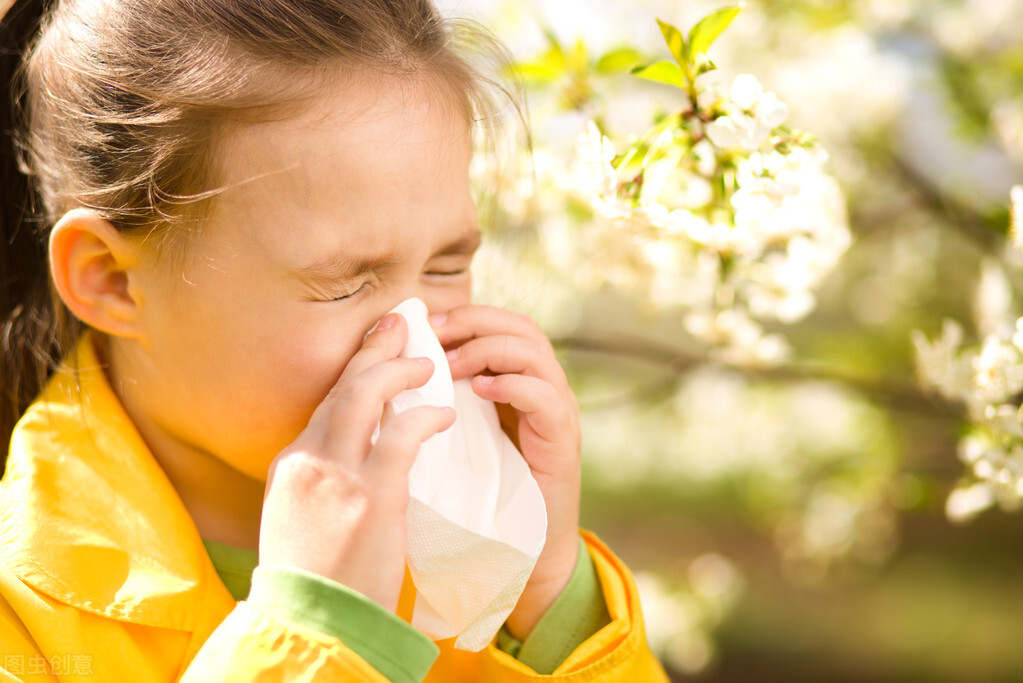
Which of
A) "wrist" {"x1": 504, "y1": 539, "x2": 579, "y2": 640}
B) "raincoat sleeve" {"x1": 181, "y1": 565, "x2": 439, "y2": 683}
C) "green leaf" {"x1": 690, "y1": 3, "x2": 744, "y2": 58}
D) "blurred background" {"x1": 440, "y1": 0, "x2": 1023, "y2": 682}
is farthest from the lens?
"blurred background" {"x1": 440, "y1": 0, "x2": 1023, "y2": 682}

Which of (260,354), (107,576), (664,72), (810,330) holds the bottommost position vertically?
(107,576)

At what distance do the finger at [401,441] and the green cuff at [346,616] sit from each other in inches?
4.5

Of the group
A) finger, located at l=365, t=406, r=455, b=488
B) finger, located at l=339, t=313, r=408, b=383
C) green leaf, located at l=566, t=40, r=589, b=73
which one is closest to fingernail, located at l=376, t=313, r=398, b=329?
finger, located at l=339, t=313, r=408, b=383

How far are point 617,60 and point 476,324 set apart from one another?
401 millimetres

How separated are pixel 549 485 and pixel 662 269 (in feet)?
1.76

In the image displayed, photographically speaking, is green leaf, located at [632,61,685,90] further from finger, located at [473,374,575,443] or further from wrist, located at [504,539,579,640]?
wrist, located at [504,539,579,640]

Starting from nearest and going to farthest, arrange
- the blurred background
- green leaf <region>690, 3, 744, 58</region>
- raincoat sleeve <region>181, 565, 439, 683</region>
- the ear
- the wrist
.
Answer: raincoat sleeve <region>181, 565, 439, 683</region>
green leaf <region>690, 3, 744, 58</region>
the ear
the wrist
the blurred background

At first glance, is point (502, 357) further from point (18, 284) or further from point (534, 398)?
point (18, 284)

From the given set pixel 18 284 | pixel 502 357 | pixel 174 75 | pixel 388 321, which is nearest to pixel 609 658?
pixel 502 357

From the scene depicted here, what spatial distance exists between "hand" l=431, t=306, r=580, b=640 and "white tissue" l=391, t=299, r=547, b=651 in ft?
0.26

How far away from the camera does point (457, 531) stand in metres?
0.93

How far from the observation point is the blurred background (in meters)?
1.38

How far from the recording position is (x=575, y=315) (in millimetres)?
2588

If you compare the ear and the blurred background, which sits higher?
the blurred background
